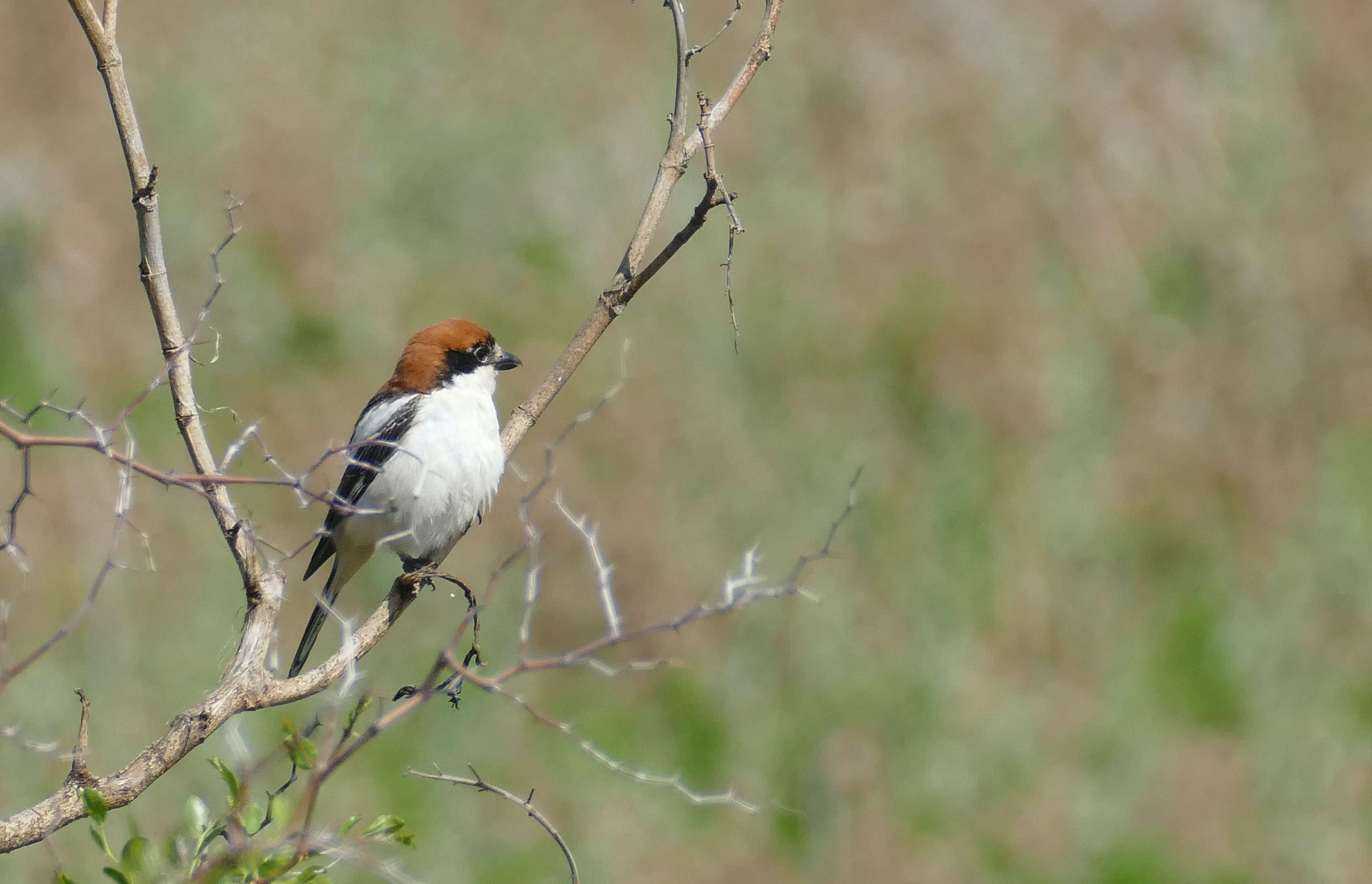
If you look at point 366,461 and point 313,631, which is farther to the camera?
point 366,461

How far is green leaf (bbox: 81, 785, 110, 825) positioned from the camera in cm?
228

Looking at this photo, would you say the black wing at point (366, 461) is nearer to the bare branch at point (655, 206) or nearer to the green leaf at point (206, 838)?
the bare branch at point (655, 206)

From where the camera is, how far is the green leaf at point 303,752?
7.21 ft

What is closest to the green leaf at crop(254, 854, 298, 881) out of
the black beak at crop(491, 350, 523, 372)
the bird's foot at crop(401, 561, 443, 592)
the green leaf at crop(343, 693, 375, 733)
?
the green leaf at crop(343, 693, 375, 733)

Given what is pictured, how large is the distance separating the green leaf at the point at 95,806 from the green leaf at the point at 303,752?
0.30 metres

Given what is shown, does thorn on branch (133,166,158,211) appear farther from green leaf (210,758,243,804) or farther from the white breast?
the white breast

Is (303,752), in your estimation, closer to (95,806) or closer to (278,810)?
(278,810)

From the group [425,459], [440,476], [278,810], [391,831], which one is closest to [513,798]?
[391,831]

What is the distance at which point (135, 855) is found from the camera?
2.21m

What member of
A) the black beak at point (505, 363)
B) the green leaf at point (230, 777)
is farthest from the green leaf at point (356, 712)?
the black beak at point (505, 363)

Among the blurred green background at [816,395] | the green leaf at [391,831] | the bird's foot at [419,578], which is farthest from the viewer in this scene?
the blurred green background at [816,395]

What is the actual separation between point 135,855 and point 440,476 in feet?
8.16

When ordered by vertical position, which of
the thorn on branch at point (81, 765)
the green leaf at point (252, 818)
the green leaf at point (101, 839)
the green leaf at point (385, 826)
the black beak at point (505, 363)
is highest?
the black beak at point (505, 363)

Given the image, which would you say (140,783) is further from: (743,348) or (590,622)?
(743,348)
